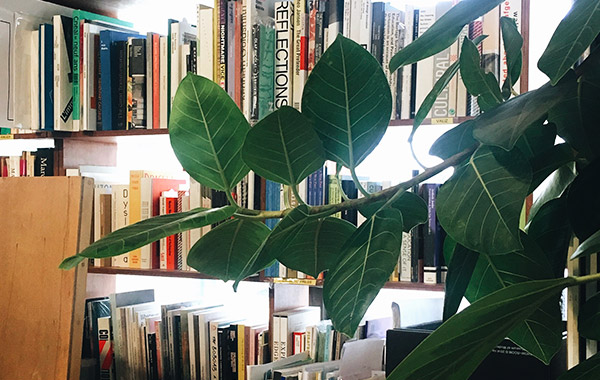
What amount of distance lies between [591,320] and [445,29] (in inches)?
4.7


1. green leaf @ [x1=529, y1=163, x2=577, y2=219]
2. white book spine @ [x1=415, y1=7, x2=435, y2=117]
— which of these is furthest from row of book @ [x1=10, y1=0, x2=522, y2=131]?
green leaf @ [x1=529, y1=163, x2=577, y2=219]

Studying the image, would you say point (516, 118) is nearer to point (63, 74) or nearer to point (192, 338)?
point (192, 338)

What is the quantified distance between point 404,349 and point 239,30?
113cm

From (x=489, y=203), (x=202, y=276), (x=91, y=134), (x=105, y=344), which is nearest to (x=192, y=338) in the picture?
(x=202, y=276)

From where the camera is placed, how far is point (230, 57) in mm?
2082

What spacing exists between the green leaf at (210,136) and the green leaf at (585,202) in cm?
15

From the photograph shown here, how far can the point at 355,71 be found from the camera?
0.29m

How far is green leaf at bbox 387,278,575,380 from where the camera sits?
0.17 meters

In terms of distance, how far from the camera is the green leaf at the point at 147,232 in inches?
11.1

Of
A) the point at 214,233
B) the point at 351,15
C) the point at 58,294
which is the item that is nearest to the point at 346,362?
the point at 58,294

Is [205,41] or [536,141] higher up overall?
[205,41]

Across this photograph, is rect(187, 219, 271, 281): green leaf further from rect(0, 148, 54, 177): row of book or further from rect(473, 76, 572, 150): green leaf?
rect(0, 148, 54, 177): row of book

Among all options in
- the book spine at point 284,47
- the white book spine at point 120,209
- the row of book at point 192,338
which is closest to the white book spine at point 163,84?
the white book spine at point 120,209

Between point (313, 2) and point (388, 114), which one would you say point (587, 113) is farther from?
point (313, 2)
